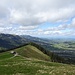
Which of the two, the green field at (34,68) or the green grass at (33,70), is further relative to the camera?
the green field at (34,68)

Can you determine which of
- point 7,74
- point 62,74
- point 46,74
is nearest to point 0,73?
point 7,74

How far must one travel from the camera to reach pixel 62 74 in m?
34.0

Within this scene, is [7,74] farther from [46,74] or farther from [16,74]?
[46,74]

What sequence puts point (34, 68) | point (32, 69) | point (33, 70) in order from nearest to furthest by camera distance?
point (33, 70) → point (32, 69) → point (34, 68)

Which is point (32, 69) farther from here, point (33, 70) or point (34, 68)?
point (34, 68)

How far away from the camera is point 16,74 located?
34500 mm

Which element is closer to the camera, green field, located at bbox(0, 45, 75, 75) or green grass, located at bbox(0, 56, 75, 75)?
green grass, located at bbox(0, 56, 75, 75)

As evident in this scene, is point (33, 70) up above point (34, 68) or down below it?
below

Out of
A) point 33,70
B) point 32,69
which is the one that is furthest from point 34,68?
point 33,70

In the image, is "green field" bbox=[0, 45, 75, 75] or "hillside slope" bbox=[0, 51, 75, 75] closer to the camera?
"hillside slope" bbox=[0, 51, 75, 75]

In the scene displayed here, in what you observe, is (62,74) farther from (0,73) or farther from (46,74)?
(0,73)

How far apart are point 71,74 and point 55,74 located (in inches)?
116

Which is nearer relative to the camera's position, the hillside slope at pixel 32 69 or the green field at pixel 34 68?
the hillside slope at pixel 32 69

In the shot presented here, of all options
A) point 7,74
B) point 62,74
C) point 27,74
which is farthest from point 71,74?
point 7,74
